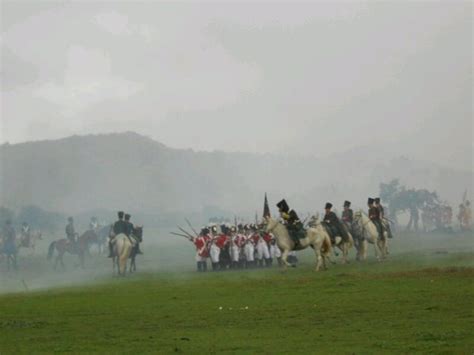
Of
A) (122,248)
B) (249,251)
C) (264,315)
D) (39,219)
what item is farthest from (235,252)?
(39,219)

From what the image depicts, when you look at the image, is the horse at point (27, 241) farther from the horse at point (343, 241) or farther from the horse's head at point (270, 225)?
the horse's head at point (270, 225)

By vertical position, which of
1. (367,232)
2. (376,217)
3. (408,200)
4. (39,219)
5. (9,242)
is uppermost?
(39,219)

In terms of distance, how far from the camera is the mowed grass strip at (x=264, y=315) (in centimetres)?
1945

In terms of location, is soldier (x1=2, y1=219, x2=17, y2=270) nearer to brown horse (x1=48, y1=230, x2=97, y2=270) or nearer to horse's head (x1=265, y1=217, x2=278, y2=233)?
brown horse (x1=48, y1=230, x2=97, y2=270)

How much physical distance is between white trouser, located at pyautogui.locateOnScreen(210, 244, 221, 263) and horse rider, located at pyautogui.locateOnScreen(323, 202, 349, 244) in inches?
244

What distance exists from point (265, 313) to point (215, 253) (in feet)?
69.6

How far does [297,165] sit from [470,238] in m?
46.8

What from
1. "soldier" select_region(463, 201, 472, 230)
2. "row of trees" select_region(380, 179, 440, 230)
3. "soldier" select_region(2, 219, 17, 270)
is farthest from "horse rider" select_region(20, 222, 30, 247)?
"soldier" select_region(463, 201, 472, 230)

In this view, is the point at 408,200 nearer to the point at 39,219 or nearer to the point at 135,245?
the point at 39,219

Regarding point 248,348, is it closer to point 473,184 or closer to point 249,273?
point 249,273

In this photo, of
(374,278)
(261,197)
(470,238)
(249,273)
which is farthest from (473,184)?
(374,278)

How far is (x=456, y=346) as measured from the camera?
17.9 metres

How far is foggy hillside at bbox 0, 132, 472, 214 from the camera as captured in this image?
336 feet

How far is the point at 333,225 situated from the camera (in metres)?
41.5
